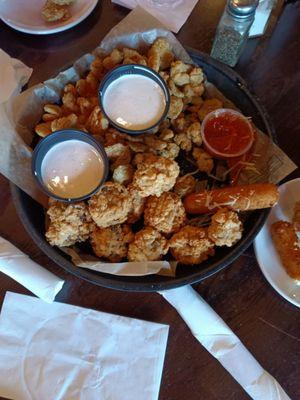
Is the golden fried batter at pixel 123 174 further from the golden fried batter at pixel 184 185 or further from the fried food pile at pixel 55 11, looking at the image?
the fried food pile at pixel 55 11

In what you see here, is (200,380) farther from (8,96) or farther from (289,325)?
(8,96)

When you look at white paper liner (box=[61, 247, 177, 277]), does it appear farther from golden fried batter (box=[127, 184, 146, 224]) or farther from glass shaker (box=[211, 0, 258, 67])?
glass shaker (box=[211, 0, 258, 67])

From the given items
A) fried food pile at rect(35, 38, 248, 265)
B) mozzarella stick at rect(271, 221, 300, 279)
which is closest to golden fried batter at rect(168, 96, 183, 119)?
fried food pile at rect(35, 38, 248, 265)

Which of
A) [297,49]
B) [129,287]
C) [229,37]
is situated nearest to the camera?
[129,287]

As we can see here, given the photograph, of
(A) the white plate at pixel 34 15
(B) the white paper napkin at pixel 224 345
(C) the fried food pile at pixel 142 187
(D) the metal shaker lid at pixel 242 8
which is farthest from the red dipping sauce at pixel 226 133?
(A) the white plate at pixel 34 15

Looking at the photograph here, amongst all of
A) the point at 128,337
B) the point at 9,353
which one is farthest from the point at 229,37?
the point at 9,353

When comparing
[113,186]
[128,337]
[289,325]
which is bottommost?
[128,337]
